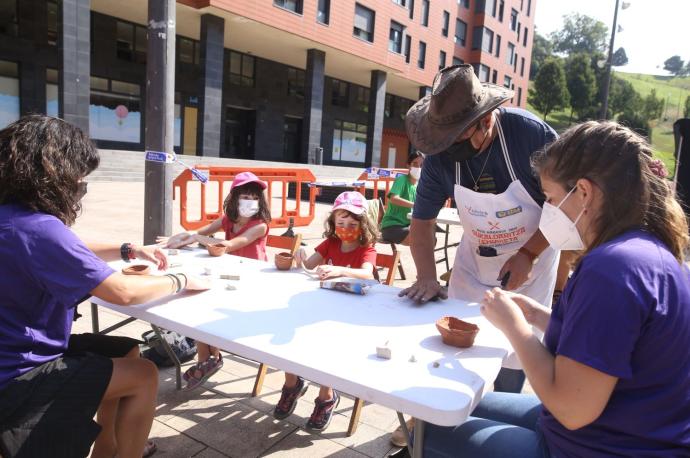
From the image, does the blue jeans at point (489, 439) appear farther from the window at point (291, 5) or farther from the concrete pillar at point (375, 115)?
the concrete pillar at point (375, 115)

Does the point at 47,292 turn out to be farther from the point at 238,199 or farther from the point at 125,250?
the point at 238,199

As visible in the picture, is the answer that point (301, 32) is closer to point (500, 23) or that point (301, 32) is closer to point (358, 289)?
point (358, 289)

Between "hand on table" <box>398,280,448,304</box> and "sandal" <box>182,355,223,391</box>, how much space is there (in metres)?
1.43

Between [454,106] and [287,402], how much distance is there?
179 cm

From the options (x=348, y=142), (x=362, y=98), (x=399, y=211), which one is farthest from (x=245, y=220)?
(x=362, y=98)

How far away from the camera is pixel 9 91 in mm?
15852

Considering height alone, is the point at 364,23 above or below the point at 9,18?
above

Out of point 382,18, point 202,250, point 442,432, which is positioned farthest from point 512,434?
point 382,18

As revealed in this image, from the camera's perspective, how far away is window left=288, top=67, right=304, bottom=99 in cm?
2427

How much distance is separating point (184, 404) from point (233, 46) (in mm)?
20661

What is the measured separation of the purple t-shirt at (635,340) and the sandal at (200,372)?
2255 mm

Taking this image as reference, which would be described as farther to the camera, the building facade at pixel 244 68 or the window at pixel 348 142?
the window at pixel 348 142

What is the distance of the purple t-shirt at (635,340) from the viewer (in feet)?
3.47

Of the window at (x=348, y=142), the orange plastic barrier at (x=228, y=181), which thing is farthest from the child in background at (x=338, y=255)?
the window at (x=348, y=142)
